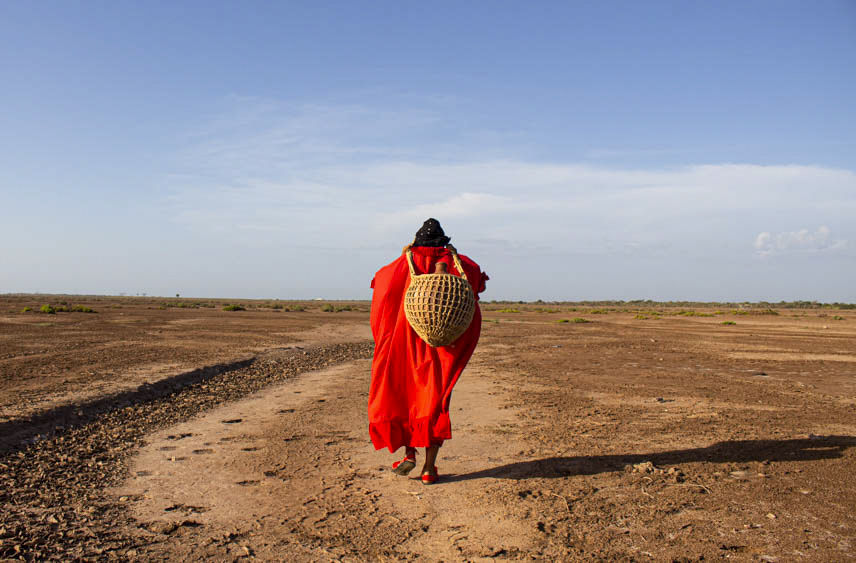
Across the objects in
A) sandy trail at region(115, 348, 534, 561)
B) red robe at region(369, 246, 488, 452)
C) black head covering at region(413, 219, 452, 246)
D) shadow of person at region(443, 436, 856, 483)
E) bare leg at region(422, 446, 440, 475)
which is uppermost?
black head covering at region(413, 219, 452, 246)

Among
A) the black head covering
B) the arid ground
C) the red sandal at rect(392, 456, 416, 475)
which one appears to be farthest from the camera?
the black head covering

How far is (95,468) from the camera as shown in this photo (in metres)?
5.81

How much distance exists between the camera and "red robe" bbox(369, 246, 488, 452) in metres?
5.44

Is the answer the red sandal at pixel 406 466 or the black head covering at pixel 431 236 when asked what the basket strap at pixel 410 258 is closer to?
the black head covering at pixel 431 236

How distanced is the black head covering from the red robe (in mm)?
71

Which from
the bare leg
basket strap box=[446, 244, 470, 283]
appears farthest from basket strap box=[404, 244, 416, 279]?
the bare leg

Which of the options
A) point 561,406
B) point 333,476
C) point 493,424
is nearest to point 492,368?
point 561,406

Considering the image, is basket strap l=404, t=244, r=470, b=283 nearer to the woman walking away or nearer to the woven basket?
the woman walking away

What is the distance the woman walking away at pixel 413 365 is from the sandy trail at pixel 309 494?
43 cm

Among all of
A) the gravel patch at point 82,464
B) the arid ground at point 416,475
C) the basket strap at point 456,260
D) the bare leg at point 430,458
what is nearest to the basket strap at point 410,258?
the basket strap at point 456,260

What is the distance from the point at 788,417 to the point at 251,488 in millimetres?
7500

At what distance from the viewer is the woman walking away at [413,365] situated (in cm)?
545

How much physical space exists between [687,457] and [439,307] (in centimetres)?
344

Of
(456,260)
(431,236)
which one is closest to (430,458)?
(456,260)
